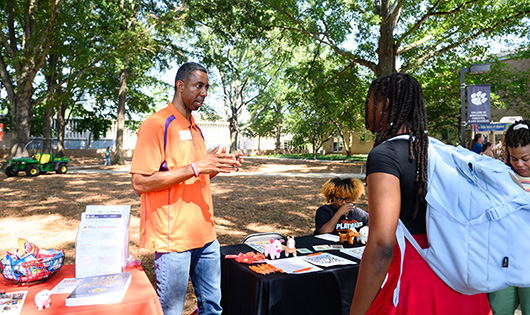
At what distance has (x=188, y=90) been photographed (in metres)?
2.53

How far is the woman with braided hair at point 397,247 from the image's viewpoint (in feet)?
4.61

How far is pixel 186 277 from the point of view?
2.37 metres

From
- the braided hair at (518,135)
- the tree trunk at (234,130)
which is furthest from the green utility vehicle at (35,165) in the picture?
the tree trunk at (234,130)

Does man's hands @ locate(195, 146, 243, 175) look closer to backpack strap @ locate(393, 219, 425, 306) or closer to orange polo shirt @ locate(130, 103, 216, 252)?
orange polo shirt @ locate(130, 103, 216, 252)

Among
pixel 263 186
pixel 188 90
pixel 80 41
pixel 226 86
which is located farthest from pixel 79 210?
pixel 226 86

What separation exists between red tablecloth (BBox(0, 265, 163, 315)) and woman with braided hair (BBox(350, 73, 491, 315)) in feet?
3.45

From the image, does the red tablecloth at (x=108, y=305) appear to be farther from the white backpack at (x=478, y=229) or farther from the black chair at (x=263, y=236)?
the black chair at (x=263, y=236)

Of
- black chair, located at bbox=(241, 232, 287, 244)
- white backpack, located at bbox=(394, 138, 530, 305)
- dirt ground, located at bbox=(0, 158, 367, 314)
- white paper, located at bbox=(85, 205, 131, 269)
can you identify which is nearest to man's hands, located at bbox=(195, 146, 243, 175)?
white paper, located at bbox=(85, 205, 131, 269)

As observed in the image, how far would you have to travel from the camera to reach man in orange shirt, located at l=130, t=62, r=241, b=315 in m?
2.24

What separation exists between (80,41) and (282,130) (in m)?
41.4

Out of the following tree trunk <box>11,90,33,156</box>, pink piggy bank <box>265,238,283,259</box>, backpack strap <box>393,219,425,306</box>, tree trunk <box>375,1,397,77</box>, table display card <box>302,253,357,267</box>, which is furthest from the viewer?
tree trunk <box>11,90,33,156</box>

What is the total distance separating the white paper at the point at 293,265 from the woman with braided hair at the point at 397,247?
1193mm

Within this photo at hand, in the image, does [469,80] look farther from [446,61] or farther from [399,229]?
[399,229]

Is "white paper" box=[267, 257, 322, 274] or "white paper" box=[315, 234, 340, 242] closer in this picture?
"white paper" box=[267, 257, 322, 274]
